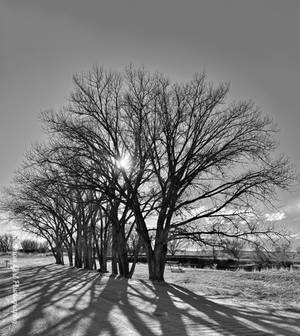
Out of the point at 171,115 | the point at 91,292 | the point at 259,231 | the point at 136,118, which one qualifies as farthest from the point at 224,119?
the point at 91,292

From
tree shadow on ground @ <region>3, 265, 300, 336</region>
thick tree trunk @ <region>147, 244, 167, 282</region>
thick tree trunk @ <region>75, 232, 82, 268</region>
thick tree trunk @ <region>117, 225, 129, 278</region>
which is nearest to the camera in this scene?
tree shadow on ground @ <region>3, 265, 300, 336</region>

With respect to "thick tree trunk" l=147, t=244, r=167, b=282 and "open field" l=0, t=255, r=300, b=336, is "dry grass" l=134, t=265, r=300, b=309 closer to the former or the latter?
"thick tree trunk" l=147, t=244, r=167, b=282

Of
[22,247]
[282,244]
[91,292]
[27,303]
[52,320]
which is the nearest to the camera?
[52,320]

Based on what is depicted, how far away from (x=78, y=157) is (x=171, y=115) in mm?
5636

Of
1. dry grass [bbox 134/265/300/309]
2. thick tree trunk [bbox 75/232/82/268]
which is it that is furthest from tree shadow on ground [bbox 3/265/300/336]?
thick tree trunk [bbox 75/232/82/268]

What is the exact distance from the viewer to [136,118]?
21.7 metres

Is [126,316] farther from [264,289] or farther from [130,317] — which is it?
[264,289]

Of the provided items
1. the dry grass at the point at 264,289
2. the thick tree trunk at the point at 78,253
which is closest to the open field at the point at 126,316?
the dry grass at the point at 264,289

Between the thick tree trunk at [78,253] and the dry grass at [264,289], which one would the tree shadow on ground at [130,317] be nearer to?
the dry grass at [264,289]

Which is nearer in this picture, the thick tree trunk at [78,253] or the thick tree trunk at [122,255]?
the thick tree trunk at [122,255]

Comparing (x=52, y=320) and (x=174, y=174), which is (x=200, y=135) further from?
(x=52, y=320)

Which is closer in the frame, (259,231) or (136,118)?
(259,231)

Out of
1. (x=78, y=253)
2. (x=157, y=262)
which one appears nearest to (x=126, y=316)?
(x=157, y=262)

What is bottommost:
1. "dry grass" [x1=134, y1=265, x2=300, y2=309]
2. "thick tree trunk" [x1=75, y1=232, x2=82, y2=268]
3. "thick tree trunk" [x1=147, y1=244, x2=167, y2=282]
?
"dry grass" [x1=134, y1=265, x2=300, y2=309]
